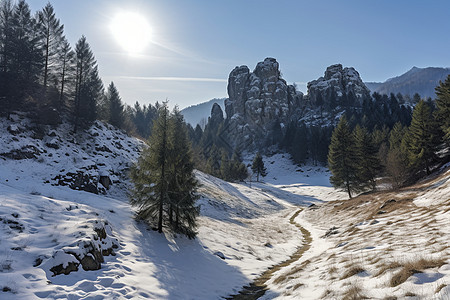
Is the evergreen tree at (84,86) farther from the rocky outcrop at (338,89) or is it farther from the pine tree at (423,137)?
the rocky outcrop at (338,89)

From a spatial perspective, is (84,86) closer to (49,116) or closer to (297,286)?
(49,116)

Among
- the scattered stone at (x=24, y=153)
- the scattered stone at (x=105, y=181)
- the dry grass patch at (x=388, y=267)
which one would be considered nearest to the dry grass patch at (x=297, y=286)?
the dry grass patch at (x=388, y=267)

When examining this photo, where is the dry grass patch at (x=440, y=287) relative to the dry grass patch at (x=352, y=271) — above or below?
above

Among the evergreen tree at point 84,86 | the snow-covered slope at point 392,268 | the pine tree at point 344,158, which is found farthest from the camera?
the evergreen tree at point 84,86

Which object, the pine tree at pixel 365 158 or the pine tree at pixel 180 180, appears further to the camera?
the pine tree at pixel 365 158

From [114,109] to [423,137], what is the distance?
63.6 metres

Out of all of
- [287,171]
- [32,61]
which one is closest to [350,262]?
[32,61]

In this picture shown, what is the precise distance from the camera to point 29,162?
2597cm

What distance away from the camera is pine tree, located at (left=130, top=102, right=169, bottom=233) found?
16.4 m

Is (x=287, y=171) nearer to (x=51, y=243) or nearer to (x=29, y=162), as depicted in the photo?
(x=29, y=162)

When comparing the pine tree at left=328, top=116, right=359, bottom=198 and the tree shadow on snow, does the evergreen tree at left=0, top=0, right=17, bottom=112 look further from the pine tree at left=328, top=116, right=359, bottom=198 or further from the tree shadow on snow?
the pine tree at left=328, top=116, right=359, bottom=198

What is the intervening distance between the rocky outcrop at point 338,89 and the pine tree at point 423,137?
11251cm

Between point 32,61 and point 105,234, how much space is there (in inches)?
1528

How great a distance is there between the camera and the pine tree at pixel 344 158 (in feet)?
120
